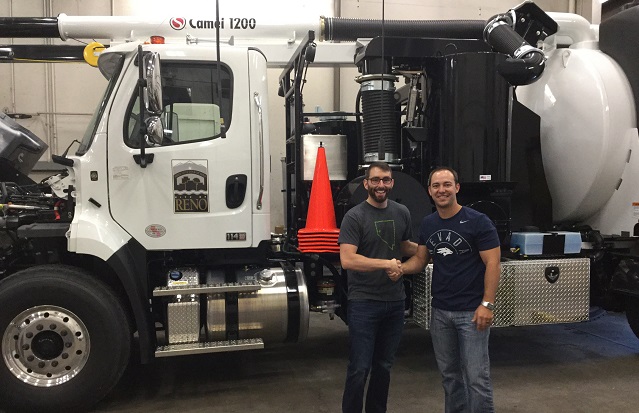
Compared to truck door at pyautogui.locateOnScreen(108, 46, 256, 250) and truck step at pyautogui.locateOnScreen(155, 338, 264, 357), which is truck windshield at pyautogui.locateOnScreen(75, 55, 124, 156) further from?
truck step at pyautogui.locateOnScreen(155, 338, 264, 357)

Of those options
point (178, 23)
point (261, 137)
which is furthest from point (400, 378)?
point (178, 23)

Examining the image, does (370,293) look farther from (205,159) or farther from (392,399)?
(205,159)

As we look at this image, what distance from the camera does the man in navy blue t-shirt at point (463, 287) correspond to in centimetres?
279

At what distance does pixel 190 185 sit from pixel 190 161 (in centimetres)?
18

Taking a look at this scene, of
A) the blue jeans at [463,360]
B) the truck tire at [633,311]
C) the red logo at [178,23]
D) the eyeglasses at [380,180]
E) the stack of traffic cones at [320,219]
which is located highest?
the red logo at [178,23]

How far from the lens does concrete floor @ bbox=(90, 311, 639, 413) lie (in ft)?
12.4

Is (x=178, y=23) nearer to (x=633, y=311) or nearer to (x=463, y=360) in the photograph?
(x=463, y=360)

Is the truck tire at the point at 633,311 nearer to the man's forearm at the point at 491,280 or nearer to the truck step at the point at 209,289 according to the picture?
the man's forearm at the point at 491,280

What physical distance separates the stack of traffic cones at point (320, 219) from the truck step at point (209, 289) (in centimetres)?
50

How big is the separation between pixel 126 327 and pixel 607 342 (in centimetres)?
472

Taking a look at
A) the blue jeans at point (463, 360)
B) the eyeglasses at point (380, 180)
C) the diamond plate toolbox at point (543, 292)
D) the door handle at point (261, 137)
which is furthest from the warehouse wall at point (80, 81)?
the blue jeans at point (463, 360)

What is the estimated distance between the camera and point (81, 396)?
11.5 feet

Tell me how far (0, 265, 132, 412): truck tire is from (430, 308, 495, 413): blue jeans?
2.18 m

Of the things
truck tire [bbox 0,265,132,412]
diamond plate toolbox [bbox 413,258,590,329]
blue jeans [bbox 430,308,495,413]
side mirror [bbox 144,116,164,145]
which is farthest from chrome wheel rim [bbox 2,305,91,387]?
diamond plate toolbox [bbox 413,258,590,329]
